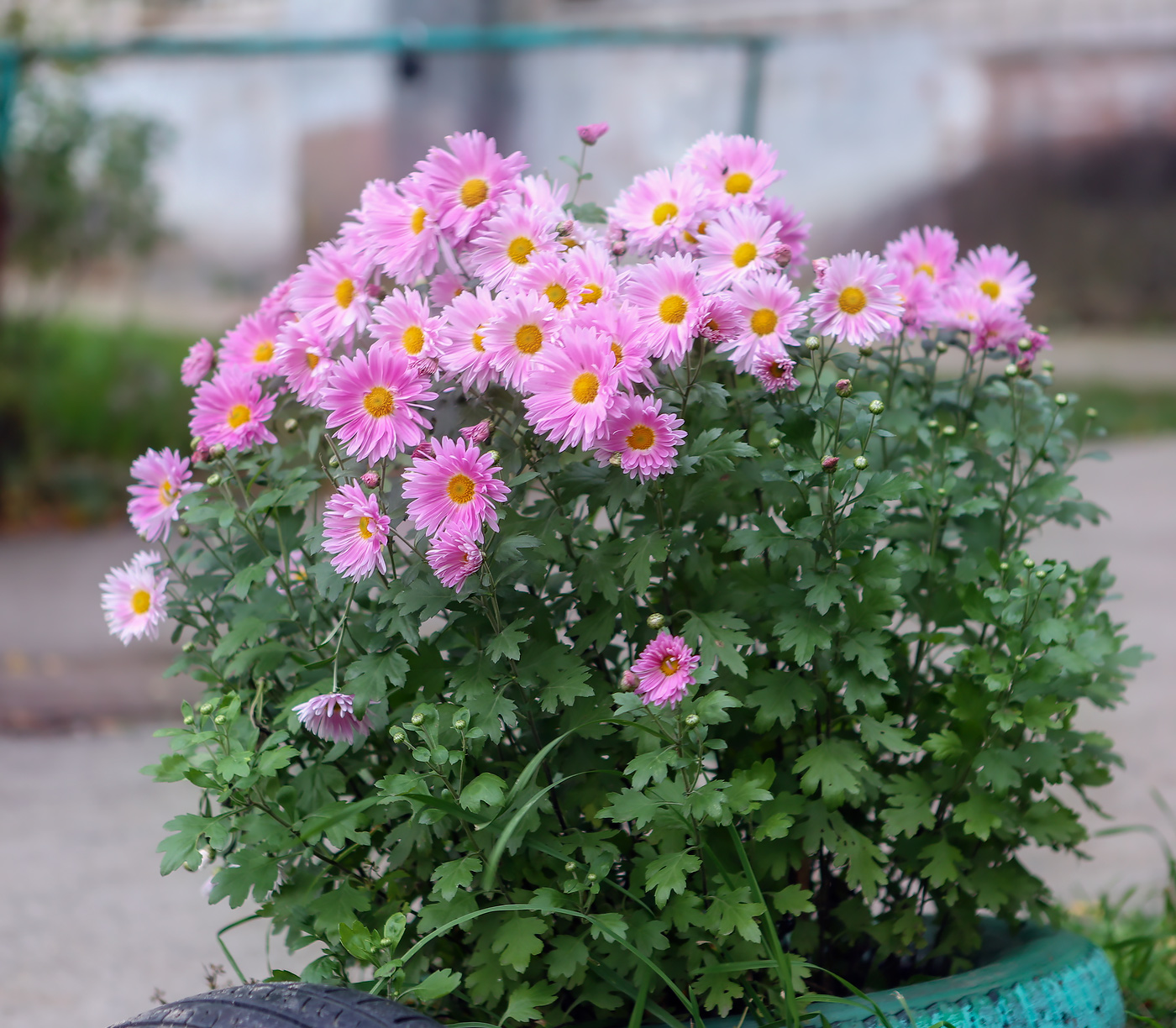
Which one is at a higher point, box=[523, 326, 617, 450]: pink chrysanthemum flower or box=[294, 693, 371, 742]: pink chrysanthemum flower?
box=[523, 326, 617, 450]: pink chrysanthemum flower

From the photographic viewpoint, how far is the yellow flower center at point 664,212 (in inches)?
68.8

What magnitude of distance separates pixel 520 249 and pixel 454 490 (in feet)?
1.15

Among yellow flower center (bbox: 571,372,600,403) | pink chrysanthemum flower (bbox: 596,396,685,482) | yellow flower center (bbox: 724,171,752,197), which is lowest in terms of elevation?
pink chrysanthemum flower (bbox: 596,396,685,482)

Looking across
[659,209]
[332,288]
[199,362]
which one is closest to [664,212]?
[659,209]

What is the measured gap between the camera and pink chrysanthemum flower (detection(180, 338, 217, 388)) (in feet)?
6.13

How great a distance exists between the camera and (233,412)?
1.79 m

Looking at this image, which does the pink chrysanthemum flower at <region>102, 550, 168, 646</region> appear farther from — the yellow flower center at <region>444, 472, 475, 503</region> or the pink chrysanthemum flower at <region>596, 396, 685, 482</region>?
the pink chrysanthemum flower at <region>596, 396, 685, 482</region>

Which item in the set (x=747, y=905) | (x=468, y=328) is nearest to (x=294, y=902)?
(x=747, y=905)

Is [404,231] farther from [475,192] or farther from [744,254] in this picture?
[744,254]

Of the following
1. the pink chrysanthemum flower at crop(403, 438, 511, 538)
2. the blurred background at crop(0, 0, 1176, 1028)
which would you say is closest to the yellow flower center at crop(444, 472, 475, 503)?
the pink chrysanthemum flower at crop(403, 438, 511, 538)

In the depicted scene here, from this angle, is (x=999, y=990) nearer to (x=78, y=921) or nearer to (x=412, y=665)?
(x=412, y=665)

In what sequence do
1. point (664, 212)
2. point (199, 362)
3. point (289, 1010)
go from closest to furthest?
1. point (289, 1010)
2. point (664, 212)
3. point (199, 362)

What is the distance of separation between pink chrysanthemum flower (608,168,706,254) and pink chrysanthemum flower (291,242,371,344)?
0.35 metres

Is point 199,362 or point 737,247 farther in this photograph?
point 199,362
